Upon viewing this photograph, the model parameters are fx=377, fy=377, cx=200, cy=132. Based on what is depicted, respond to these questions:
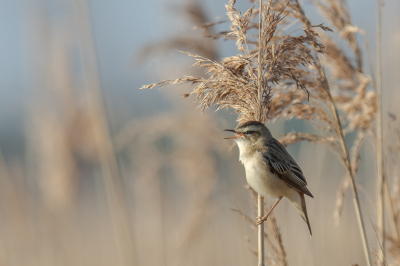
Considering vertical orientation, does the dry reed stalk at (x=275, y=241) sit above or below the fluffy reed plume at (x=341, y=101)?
below

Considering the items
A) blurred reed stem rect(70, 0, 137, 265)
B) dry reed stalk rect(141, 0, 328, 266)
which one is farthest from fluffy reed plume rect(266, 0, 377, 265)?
blurred reed stem rect(70, 0, 137, 265)

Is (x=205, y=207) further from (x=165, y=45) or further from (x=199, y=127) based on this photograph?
(x=165, y=45)

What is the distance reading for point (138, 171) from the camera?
439 cm

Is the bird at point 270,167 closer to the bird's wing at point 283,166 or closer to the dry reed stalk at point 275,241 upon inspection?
the bird's wing at point 283,166

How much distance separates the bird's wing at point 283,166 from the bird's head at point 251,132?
0.09 m

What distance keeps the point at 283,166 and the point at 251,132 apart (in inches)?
12.7

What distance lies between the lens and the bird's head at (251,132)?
6.52ft

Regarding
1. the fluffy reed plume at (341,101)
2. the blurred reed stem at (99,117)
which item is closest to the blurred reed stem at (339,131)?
the fluffy reed plume at (341,101)

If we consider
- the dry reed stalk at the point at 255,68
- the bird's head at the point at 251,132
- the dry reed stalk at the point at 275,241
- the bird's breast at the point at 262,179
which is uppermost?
the dry reed stalk at the point at 255,68

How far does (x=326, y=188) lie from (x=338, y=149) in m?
1.90

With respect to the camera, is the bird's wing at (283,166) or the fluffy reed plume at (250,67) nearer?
the fluffy reed plume at (250,67)

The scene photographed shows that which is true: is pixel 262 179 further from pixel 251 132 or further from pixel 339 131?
pixel 339 131

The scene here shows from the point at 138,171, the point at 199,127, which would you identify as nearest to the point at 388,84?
the point at 199,127

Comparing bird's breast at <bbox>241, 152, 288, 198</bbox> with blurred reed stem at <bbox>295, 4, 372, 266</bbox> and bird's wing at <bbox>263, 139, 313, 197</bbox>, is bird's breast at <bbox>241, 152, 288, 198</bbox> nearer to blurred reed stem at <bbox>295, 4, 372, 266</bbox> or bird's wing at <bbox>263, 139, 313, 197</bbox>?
bird's wing at <bbox>263, 139, 313, 197</bbox>
